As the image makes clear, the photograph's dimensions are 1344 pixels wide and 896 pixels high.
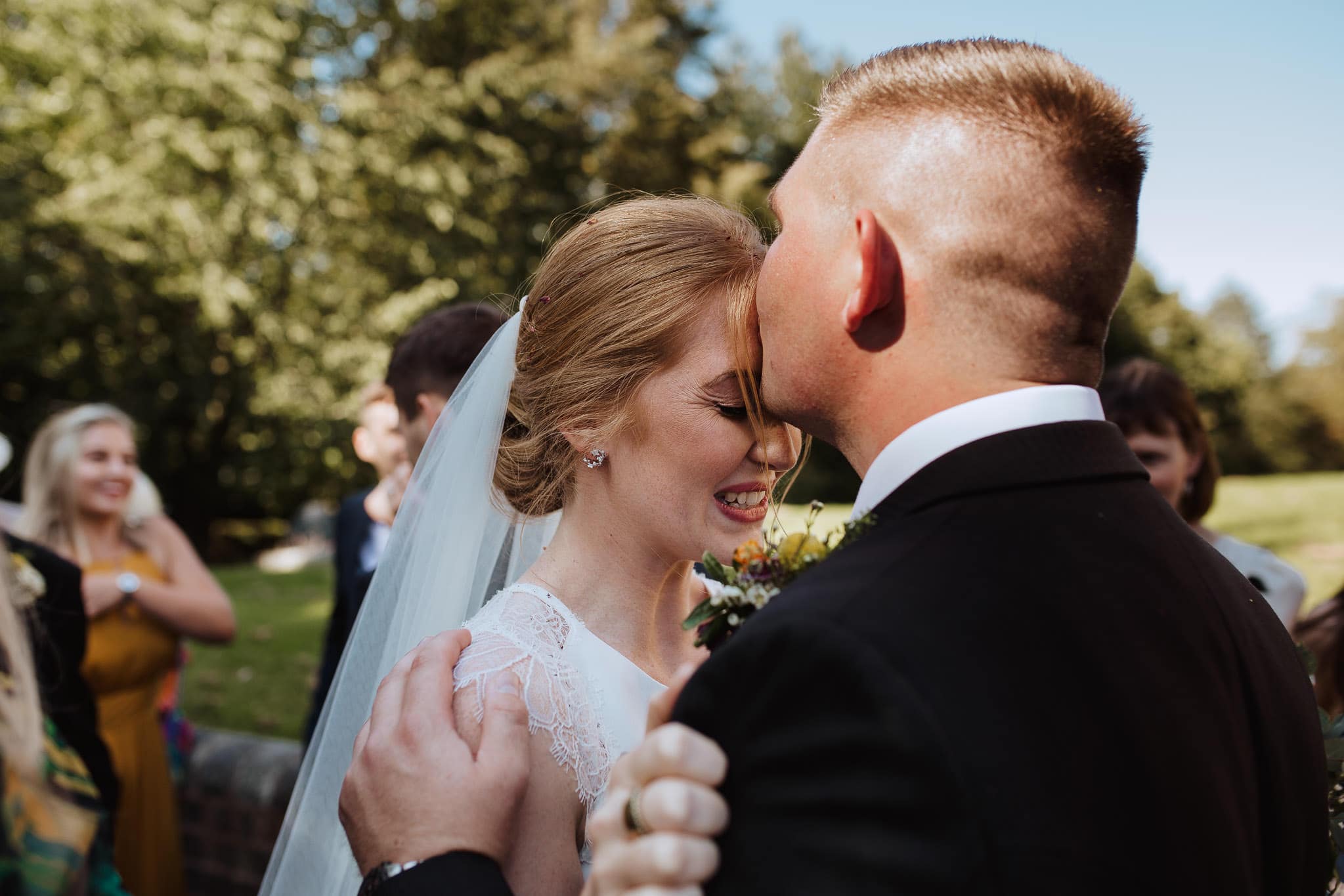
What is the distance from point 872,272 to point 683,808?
781mm

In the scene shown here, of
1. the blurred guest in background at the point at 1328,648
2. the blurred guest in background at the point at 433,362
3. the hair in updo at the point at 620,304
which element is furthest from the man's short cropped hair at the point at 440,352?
the blurred guest in background at the point at 1328,648

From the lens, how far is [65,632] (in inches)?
138

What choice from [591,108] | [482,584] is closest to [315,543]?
[591,108]

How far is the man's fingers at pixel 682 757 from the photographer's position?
4.07 feet

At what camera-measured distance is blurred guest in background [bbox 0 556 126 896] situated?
5.00 ft

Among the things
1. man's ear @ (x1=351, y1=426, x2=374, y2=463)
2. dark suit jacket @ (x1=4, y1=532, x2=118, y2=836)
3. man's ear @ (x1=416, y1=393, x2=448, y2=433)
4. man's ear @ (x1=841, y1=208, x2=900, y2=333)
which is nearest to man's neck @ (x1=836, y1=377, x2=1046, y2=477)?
man's ear @ (x1=841, y1=208, x2=900, y2=333)

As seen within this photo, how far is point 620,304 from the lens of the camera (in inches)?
92.3

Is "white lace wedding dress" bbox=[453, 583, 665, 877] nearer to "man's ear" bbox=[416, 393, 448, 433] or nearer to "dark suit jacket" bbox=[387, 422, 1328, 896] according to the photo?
"dark suit jacket" bbox=[387, 422, 1328, 896]

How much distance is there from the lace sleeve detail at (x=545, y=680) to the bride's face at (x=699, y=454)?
0.35 m

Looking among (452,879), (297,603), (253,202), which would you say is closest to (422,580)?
(452,879)

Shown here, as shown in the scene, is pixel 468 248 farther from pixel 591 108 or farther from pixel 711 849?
pixel 711 849

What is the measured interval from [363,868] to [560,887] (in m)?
0.36

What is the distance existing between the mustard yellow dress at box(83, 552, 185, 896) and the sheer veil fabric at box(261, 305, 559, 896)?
2.41m

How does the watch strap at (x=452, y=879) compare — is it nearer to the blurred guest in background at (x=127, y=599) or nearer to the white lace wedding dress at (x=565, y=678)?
the white lace wedding dress at (x=565, y=678)
